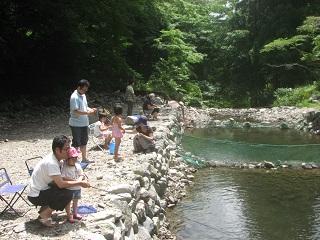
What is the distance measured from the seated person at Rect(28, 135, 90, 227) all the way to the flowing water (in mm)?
3045

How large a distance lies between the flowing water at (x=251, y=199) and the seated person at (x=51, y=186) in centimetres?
304

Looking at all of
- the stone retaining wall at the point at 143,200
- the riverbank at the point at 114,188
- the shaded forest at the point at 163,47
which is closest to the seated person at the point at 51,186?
the riverbank at the point at 114,188

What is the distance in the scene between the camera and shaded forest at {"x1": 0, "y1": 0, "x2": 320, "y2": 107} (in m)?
18.3

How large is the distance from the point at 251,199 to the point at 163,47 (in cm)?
1725

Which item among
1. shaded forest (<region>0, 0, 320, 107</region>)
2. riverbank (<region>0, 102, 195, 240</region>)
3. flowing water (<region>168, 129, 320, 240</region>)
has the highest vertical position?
shaded forest (<region>0, 0, 320, 107</region>)

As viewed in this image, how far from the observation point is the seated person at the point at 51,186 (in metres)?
5.34

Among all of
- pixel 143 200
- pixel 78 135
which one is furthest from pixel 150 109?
pixel 143 200

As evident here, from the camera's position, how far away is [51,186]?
5.42 m

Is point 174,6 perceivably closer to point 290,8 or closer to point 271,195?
point 290,8

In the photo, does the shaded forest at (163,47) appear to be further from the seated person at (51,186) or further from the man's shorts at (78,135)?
the seated person at (51,186)

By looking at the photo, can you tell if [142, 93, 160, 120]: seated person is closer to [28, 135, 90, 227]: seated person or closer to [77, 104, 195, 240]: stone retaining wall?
[77, 104, 195, 240]: stone retaining wall

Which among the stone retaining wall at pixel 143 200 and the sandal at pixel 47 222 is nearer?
the sandal at pixel 47 222

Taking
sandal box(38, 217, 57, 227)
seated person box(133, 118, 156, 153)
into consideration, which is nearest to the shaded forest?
seated person box(133, 118, 156, 153)

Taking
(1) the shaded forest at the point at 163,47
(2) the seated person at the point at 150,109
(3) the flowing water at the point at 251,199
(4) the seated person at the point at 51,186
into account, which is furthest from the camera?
(1) the shaded forest at the point at 163,47
